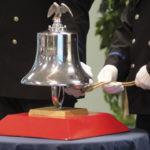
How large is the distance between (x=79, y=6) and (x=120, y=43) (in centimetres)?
23

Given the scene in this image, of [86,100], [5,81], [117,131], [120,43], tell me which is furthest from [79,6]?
[86,100]

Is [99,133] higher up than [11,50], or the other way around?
[11,50]

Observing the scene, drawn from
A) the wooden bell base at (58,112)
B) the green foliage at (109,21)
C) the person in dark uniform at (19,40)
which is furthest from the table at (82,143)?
the green foliage at (109,21)

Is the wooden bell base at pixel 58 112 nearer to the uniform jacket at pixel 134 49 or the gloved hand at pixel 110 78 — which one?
the gloved hand at pixel 110 78

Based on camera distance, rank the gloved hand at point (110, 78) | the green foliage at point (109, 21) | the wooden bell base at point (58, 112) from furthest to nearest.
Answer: the green foliage at point (109, 21)
the gloved hand at point (110, 78)
the wooden bell base at point (58, 112)

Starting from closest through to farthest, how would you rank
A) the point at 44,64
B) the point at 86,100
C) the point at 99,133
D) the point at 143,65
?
the point at 99,133 < the point at 44,64 < the point at 143,65 < the point at 86,100

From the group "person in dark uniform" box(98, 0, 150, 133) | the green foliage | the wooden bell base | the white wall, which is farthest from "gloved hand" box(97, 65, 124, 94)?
the white wall

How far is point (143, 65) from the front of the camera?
2363 millimetres

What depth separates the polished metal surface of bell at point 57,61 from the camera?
2.03 m

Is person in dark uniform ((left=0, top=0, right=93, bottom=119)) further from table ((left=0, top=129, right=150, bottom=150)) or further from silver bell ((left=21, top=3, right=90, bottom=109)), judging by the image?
table ((left=0, top=129, right=150, bottom=150))

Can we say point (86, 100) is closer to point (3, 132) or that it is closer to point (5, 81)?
point (5, 81)

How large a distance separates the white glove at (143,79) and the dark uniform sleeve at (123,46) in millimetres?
201

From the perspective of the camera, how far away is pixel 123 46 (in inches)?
97.7

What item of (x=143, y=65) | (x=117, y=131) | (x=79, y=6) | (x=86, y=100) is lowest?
(x=86, y=100)
